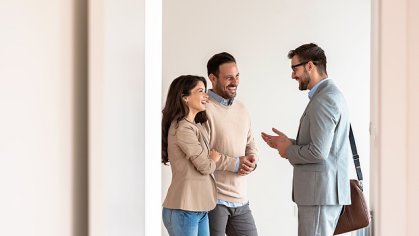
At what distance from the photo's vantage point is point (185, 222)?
3025 mm

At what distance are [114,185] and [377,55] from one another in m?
0.46

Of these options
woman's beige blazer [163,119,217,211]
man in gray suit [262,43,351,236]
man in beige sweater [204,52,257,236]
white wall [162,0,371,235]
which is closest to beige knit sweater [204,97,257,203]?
man in beige sweater [204,52,257,236]

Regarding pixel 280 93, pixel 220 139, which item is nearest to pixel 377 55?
pixel 220 139

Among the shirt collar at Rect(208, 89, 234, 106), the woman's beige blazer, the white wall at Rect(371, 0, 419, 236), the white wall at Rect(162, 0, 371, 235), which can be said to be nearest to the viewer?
the white wall at Rect(371, 0, 419, 236)

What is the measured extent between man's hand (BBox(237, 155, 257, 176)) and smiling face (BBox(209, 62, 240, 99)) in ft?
1.14

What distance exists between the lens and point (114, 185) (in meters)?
1.03

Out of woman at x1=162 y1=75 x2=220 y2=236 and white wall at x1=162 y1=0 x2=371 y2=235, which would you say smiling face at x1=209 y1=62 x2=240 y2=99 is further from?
white wall at x1=162 y1=0 x2=371 y2=235

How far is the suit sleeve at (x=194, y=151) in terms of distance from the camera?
3020 millimetres

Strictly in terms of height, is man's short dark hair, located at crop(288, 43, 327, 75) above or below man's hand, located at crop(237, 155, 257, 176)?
above

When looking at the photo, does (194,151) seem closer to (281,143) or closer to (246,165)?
(246,165)

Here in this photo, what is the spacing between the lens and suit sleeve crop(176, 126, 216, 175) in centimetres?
302

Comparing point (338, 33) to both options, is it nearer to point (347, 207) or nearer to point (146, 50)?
point (347, 207)

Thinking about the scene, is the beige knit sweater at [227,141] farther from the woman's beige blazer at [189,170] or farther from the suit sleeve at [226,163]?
the woman's beige blazer at [189,170]

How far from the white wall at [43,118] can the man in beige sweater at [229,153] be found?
7.10 ft
